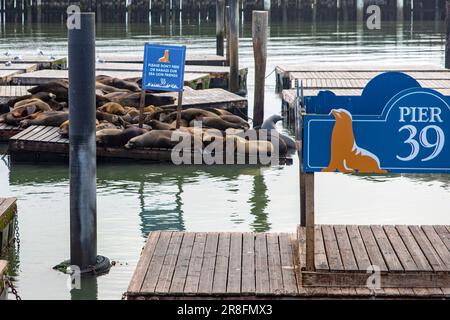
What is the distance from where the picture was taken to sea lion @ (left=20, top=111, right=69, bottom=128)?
14991 millimetres

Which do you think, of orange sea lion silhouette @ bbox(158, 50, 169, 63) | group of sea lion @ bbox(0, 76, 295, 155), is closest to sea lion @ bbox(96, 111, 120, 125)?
group of sea lion @ bbox(0, 76, 295, 155)

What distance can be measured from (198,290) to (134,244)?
3.31 meters

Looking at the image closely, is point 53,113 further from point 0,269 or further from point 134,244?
point 0,269

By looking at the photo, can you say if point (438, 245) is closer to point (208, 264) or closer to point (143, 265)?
point (208, 264)

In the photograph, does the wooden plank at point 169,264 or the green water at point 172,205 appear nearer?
the wooden plank at point 169,264

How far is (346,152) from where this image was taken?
6.76 m

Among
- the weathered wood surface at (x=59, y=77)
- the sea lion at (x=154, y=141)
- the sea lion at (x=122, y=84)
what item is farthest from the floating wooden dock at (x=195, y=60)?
the sea lion at (x=154, y=141)

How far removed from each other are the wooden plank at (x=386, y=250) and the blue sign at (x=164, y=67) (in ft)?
19.9

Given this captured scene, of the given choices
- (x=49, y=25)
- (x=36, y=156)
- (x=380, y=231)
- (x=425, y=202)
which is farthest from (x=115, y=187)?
(x=49, y=25)

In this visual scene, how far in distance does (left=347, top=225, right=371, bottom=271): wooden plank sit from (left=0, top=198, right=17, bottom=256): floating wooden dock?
3038 millimetres

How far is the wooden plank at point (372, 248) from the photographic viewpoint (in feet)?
23.2

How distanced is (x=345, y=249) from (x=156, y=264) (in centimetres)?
133

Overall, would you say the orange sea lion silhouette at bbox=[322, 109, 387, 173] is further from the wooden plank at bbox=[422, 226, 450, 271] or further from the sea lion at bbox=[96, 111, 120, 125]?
the sea lion at bbox=[96, 111, 120, 125]

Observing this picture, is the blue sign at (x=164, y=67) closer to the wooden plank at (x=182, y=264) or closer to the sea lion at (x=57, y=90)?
the sea lion at (x=57, y=90)
